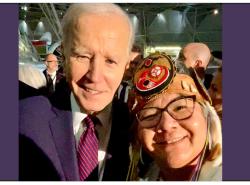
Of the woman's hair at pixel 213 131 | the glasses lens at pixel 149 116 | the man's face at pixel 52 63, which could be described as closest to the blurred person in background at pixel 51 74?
the man's face at pixel 52 63

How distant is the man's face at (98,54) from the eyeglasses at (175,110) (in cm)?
20

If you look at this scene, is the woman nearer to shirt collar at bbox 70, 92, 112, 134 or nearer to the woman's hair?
the woman's hair

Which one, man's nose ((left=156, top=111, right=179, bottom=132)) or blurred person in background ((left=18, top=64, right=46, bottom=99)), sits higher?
blurred person in background ((left=18, top=64, right=46, bottom=99))

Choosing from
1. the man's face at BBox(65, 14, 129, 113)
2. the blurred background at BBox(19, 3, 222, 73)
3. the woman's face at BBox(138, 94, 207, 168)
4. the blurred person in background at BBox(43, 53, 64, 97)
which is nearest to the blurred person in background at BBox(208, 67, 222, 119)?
the blurred background at BBox(19, 3, 222, 73)

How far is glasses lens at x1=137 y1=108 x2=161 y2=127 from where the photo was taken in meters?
1.87

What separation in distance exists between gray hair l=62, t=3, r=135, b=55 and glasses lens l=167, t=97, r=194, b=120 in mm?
298

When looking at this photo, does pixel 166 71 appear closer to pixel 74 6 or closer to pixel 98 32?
pixel 98 32

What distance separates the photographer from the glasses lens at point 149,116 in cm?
187

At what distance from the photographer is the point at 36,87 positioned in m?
1.99

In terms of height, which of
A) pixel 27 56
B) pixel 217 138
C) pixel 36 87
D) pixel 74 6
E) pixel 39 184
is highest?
pixel 74 6

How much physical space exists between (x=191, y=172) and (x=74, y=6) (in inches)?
32.8

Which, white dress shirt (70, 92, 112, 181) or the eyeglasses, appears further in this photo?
white dress shirt (70, 92, 112, 181)

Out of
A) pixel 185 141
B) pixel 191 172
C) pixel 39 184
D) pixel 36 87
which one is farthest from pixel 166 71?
pixel 39 184

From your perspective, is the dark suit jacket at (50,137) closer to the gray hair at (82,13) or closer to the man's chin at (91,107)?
the man's chin at (91,107)
